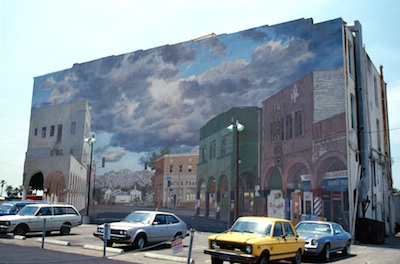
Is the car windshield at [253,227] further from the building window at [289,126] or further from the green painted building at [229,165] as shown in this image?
the building window at [289,126]

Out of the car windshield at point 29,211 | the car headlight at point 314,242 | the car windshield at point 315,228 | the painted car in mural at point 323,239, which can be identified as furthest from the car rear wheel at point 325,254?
the car windshield at point 29,211

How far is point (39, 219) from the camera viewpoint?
18.9 meters

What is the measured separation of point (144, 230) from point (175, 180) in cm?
2100

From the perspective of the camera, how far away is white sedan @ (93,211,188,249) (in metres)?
14.9

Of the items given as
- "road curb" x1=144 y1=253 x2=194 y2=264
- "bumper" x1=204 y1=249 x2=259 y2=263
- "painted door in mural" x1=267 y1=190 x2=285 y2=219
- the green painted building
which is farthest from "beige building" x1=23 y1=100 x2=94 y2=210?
"bumper" x1=204 y1=249 x2=259 y2=263

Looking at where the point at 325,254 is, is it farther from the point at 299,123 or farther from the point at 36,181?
the point at 36,181

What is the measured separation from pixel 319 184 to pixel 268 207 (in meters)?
4.33

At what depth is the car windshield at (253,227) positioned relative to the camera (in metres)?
11.8

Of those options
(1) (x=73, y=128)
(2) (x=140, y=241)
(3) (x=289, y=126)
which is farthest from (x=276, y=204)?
(1) (x=73, y=128)

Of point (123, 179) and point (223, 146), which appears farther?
point (123, 179)

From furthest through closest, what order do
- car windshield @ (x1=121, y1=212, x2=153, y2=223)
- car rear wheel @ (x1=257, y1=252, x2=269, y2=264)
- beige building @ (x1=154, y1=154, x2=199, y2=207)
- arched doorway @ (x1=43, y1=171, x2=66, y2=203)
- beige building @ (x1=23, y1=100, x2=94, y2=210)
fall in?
arched doorway @ (x1=43, y1=171, x2=66, y2=203)
beige building @ (x1=23, y1=100, x2=94, y2=210)
beige building @ (x1=154, y1=154, x2=199, y2=207)
car windshield @ (x1=121, y1=212, x2=153, y2=223)
car rear wheel @ (x1=257, y1=252, x2=269, y2=264)

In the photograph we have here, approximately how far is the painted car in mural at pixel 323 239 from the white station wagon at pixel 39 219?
11.5 metres

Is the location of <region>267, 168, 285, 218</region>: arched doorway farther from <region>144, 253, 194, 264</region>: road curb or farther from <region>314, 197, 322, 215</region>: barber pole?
<region>144, 253, 194, 264</region>: road curb

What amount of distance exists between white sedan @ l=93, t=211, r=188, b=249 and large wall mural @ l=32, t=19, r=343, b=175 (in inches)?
663
